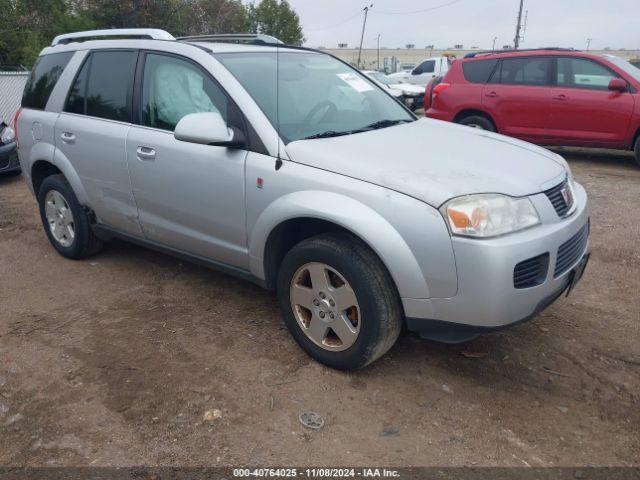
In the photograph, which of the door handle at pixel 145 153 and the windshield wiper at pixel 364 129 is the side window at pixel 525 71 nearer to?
the windshield wiper at pixel 364 129

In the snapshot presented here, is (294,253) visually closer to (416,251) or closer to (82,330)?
(416,251)

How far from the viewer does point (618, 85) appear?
25.5ft

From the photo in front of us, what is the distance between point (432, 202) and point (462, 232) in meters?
0.19

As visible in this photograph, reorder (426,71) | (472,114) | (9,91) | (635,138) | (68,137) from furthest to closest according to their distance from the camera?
(426,71)
(9,91)
(472,114)
(635,138)
(68,137)

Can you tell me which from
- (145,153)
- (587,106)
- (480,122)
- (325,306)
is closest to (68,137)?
(145,153)

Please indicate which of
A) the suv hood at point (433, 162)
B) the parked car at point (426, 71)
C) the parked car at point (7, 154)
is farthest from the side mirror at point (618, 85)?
the parked car at point (426, 71)

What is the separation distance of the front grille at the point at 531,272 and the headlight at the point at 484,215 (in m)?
0.16

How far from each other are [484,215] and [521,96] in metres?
6.74

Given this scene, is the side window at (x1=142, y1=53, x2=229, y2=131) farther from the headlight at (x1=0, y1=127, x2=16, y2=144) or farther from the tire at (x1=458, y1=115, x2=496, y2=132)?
the tire at (x1=458, y1=115, x2=496, y2=132)

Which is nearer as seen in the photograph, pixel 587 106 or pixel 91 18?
pixel 587 106

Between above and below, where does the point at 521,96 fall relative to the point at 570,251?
above

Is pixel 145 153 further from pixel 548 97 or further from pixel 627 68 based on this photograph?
pixel 627 68

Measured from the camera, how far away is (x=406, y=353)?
330 cm

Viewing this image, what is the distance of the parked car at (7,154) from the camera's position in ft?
26.2
